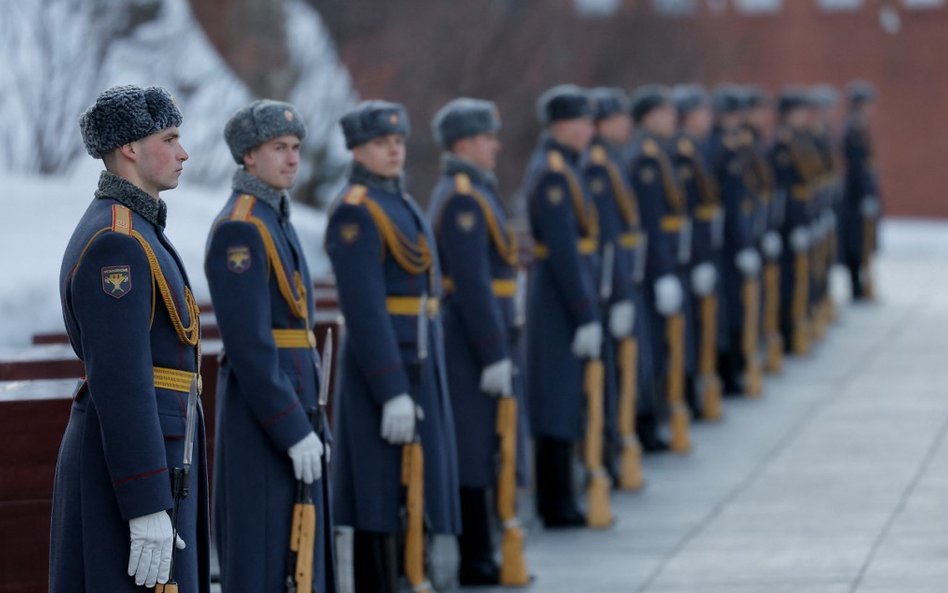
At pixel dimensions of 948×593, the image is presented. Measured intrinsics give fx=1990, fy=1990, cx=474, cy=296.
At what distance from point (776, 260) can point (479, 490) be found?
275 inches

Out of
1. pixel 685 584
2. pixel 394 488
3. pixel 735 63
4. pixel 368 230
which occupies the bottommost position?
pixel 685 584

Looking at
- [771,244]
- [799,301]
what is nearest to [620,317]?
[771,244]

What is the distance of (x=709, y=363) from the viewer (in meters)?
11.7

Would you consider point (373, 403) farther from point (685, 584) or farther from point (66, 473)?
point (66, 473)

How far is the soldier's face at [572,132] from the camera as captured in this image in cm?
864

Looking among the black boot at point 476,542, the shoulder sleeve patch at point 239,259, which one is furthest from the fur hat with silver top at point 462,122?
the shoulder sleeve patch at point 239,259

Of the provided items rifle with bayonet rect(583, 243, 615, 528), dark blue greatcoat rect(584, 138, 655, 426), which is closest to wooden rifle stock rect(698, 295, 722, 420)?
dark blue greatcoat rect(584, 138, 655, 426)

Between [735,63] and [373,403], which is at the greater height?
[735,63]

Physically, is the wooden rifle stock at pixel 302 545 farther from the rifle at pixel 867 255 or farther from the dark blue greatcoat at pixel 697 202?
A: the rifle at pixel 867 255

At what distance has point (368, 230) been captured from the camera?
6516 mm

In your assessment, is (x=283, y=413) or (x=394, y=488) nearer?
(x=283, y=413)

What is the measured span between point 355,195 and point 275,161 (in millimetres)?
813

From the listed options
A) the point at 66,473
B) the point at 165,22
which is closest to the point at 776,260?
the point at 165,22

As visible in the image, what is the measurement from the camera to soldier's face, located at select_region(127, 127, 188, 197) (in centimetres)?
469
